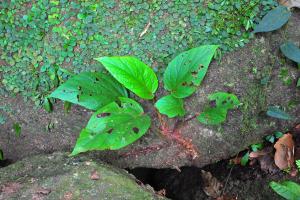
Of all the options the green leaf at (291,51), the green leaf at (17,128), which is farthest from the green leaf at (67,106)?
the green leaf at (291,51)

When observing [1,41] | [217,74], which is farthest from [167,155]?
[1,41]

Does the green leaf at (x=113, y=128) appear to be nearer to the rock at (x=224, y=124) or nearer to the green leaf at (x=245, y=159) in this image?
the rock at (x=224, y=124)

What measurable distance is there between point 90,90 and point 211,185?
1.11 m

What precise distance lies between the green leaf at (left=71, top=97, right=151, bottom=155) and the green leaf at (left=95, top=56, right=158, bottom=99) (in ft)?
0.31

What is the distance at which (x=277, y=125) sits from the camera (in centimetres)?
283

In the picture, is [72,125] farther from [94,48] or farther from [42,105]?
[94,48]

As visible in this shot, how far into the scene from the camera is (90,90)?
103 inches

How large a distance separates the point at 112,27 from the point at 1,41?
0.77 m

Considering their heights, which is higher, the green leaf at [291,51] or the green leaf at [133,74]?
the green leaf at [133,74]

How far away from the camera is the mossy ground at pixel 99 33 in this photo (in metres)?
2.77

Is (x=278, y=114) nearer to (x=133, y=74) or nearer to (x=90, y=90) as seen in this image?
(x=133, y=74)

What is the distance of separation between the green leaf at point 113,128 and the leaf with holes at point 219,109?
370mm

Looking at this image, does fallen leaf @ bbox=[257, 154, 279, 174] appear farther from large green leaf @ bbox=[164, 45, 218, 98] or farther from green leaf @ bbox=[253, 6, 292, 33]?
green leaf @ bbox=[253, 6, 292, 33]

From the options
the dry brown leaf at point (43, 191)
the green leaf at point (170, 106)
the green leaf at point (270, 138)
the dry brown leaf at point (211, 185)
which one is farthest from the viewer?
the dry brown leaf at point (211, 185)
